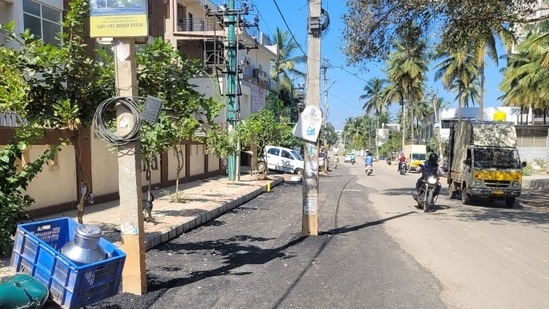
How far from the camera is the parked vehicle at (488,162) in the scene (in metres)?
16.1

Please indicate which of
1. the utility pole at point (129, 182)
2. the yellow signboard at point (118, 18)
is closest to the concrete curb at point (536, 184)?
the utility pole at point (129, 182)

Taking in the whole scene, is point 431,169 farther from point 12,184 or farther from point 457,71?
point 457,71

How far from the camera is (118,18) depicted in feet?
18.5

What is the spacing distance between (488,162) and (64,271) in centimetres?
1561

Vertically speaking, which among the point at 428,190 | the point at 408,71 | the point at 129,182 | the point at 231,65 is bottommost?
the point at 428,190

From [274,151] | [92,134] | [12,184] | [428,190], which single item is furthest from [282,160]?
[12,184]

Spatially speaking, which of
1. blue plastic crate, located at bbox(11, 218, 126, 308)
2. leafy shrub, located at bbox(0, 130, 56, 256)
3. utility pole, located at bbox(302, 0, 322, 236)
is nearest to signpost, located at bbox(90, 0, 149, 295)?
blue plastic crate, located at bbox(11, 218, 126, 308)

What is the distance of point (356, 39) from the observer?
1349 cm

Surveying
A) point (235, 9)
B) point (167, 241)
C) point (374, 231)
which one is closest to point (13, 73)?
point (167, 241)

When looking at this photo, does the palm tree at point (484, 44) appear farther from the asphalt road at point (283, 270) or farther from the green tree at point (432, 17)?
the asphalt road at point (283, 270)

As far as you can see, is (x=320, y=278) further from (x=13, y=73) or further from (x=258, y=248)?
(x=13, y=73)

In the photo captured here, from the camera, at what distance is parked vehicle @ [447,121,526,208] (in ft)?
53.0

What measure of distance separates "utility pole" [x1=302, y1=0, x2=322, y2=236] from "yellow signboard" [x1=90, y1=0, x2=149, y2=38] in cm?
475

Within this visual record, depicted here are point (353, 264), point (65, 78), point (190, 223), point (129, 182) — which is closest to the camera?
point (129, 182)
